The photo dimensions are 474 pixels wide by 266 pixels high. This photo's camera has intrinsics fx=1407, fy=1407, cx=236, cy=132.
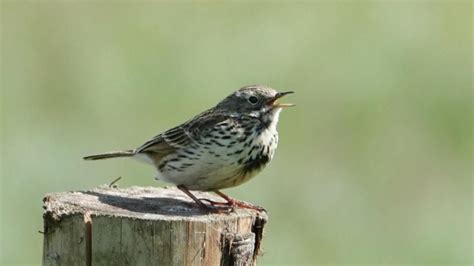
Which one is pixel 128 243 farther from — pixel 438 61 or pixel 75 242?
pixel 438 61

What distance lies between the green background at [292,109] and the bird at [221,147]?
4.26 metres

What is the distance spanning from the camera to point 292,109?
1827 centimetres

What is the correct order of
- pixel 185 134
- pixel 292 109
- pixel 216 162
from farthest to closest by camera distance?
pixel 292 109
pixel 185 134
pixel 216 162

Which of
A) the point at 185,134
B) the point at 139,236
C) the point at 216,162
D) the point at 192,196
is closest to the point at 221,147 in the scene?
the point at 216,162

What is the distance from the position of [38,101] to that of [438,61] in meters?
6.29

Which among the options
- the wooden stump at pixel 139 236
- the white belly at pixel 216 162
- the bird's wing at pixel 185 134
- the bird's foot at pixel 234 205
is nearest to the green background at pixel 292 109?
the bird's wing at pixel 185 134

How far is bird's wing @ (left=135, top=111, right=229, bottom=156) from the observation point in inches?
411

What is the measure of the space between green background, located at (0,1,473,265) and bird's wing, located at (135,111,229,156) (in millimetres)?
4220

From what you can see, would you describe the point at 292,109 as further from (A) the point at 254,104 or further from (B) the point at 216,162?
(B) the point at 216,162

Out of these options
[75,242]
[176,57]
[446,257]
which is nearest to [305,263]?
[446,257]

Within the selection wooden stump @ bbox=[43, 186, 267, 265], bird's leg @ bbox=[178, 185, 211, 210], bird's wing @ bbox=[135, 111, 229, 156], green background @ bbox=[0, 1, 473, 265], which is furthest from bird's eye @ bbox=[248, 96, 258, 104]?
green background @ bbox=[0, 1, 473, 265]

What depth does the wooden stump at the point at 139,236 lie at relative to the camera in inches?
327

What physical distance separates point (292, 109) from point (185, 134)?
7873 mm

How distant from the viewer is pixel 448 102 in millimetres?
19641
